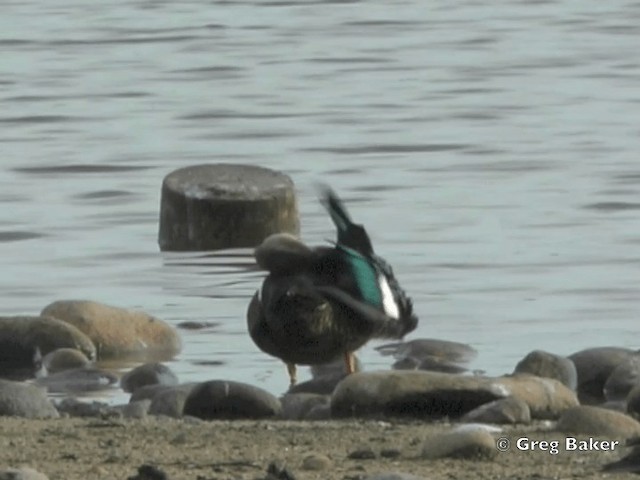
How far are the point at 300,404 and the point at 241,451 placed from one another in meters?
1.35

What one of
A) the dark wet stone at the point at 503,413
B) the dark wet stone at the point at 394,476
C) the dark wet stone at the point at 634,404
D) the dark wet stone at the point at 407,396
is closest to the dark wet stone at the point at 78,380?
the dark wet stone at the point at 407,396

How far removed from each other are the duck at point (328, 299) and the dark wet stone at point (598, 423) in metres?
1.05

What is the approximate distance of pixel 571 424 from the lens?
669cm

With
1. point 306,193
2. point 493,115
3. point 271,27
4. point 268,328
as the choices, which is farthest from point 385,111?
point 268,328

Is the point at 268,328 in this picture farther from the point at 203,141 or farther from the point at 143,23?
the point at 143,23

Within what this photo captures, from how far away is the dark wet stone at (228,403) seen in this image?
24.8ft

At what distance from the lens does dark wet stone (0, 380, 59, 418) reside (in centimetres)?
716

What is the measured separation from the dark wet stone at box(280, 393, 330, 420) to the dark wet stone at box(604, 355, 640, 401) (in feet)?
3.56

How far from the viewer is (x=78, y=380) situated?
858cm

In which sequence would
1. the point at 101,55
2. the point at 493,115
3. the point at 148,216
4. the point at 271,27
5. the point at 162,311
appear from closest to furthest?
the point at 162,311
the point at 148,216
the point at 493,115
the point at 101,55
the point at 271,27

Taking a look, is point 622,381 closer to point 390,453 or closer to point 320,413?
point 320,413

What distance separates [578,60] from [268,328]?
11644mm

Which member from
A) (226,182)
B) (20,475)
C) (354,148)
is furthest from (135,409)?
(354,148)

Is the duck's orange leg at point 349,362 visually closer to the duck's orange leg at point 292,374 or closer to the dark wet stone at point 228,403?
the duck's orange leg at point 292,374
